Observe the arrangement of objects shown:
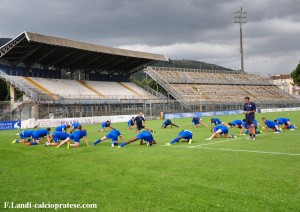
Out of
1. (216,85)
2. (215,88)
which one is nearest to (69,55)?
(215,88)

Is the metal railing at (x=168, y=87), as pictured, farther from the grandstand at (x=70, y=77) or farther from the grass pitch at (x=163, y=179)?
the grass pitch at (x=163, y=179)

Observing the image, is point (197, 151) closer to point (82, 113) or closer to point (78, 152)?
point (78, 152)

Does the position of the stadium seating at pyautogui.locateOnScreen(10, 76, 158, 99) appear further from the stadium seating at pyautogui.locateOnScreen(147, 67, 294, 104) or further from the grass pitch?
the grass pitch

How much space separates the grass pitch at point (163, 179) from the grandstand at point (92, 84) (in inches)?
1349

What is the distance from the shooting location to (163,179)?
8008mm

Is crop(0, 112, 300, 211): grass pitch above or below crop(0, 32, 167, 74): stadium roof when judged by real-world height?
below

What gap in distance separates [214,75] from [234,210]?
8014 centimetres

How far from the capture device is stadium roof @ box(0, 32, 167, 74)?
4662cm

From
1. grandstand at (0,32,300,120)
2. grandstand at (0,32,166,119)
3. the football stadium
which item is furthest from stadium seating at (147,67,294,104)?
the football stadium

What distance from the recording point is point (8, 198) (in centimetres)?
676

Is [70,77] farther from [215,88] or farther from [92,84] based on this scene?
[215,88]

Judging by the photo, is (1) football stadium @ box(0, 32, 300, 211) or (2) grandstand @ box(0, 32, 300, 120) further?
(2) grandstand @ box(0, 32, 300, 120)

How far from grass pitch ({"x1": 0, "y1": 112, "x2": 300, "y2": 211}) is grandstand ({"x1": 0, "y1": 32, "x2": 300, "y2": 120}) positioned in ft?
112

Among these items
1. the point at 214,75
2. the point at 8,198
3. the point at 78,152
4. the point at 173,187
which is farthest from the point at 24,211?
the point at 214,75
